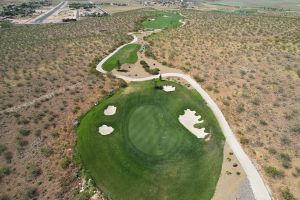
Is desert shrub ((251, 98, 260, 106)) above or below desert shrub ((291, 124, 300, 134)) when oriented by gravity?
above

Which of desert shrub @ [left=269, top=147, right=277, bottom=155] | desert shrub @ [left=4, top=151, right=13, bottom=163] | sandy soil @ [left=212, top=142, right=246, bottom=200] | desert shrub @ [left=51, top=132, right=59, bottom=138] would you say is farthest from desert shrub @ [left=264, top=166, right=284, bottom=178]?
desert shrub @ [left=4, top=151, right=13, bottom=163]

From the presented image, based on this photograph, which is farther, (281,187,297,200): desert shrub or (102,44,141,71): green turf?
(102,44,141,71): green turf

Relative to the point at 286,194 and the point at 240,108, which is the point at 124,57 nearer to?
the point at 240,108

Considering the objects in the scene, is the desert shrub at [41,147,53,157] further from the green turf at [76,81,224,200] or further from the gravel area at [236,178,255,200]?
the gravel area at [236,178,255,200]

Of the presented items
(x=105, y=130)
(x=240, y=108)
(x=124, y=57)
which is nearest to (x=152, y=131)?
(x=105, y=130)

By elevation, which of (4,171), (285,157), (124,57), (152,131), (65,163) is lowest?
(4,171)

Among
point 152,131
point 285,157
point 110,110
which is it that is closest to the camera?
point 285,157

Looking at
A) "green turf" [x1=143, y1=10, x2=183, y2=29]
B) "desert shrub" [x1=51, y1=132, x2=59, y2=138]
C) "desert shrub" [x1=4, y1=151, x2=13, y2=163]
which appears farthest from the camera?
"green turf" [x1=143, y1=10, x2=183, y2=29]

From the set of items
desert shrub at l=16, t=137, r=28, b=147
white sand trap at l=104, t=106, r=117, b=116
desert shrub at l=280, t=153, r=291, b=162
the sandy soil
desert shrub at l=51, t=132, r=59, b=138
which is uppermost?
desert shrub at l=280, t=153, r=291, b=162

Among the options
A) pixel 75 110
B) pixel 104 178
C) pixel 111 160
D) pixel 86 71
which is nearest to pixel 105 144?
pixel 111 160
